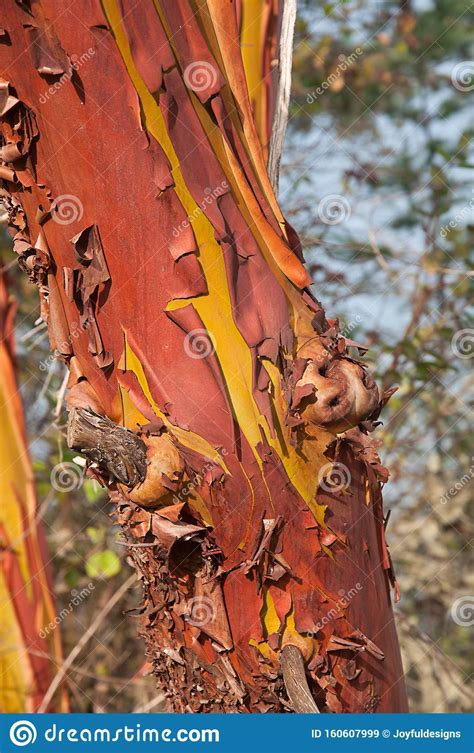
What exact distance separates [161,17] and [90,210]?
0.54ft

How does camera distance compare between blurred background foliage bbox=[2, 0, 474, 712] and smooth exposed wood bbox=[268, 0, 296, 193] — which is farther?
blurred background foliage bbox=[2, 0, 474, 712]

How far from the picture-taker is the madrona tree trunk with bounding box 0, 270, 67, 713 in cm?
160

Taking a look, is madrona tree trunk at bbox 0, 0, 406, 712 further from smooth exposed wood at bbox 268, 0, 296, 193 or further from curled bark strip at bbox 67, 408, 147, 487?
smooth exposed wood at bbox 268, 0, 296, 193

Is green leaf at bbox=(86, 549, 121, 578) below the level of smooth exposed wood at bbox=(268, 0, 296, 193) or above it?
below

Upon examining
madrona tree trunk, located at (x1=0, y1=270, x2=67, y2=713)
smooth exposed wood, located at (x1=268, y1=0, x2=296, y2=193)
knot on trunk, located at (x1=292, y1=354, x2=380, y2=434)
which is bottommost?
madrona tree trunk, located at (x1=0, y1=270, x2=67, y2=713)

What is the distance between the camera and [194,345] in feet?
1.91

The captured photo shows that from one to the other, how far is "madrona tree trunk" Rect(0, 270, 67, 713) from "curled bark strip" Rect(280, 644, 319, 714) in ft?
3.88

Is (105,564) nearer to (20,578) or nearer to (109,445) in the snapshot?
(20,578)

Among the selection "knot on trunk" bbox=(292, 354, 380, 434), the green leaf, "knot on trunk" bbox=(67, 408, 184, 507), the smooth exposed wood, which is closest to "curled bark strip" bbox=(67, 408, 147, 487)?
"knot on trunk" bbox=(67, 408, 184, 507)

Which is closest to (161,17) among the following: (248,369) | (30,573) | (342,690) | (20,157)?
(20,157)

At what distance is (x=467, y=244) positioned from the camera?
8.34 ft

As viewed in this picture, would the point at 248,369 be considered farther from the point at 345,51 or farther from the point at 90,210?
the point at 345,51

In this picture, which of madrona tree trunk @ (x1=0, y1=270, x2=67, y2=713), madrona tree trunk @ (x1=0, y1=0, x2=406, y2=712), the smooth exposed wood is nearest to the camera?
madrona tree trunk @ (x1=0, y1=0, x2=406, y2=712)

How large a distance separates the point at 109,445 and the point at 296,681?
9.7 inches
